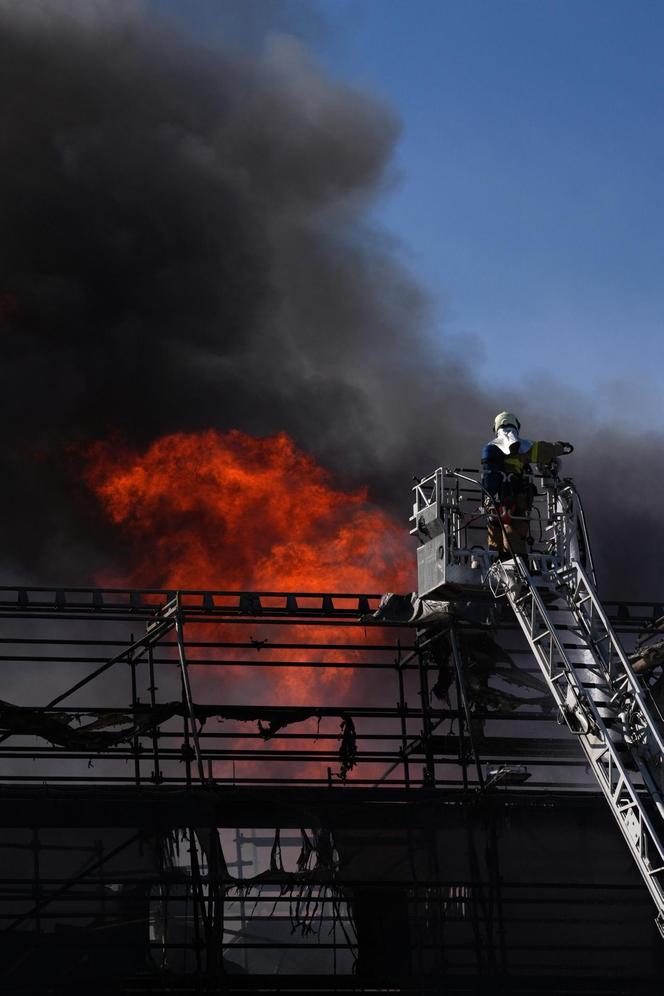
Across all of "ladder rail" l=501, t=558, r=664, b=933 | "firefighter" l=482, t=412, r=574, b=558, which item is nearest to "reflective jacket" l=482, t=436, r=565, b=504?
"firefighter" l=482, t=412, r=574, b=558

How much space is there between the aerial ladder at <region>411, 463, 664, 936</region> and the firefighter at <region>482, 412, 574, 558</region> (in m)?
0.17

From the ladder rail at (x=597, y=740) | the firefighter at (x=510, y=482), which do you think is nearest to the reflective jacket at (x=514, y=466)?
the firefighter at (x=510, y=482)

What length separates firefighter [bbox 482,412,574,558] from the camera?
2420 centimetres

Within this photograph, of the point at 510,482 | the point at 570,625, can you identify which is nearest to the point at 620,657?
the point at 570,625

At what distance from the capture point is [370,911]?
25594mm

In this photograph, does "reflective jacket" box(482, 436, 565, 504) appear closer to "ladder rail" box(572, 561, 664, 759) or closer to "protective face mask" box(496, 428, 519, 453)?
"protective face mask" box(496, 428, 519, 453)

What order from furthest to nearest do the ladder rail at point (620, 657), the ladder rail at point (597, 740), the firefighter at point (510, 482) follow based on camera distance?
the firefighter at point (510, 482), the ladder rail at point (620, 657), the ladder rail at point (597, 740)

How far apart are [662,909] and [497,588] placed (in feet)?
17.6

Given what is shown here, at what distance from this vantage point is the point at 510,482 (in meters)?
24.5

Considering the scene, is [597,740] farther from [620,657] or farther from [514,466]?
[514,466]

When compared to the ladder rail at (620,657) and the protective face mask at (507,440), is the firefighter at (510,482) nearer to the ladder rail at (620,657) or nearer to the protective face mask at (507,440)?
the protective face mask at (507,440)

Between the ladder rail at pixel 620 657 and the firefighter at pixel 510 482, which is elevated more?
the firefighter at pixel 510 482

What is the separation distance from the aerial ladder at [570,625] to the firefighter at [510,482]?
0.56 feet

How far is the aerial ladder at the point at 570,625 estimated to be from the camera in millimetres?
21469
